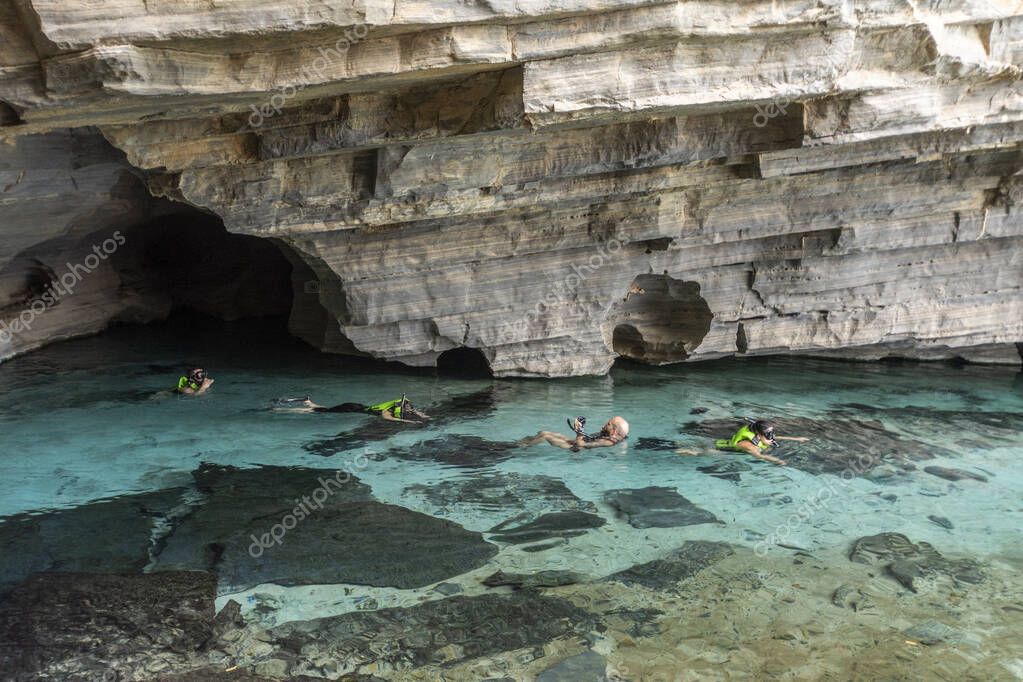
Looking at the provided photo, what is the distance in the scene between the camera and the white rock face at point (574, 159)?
20.4ft

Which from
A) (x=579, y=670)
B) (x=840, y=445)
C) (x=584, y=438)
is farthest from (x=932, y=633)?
(x=584, y=438)

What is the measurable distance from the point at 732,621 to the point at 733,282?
7.40m

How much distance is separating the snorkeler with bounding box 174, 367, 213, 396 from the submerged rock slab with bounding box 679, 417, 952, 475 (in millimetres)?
6680


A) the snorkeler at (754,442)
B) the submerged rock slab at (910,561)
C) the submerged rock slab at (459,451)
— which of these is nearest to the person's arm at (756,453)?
the snorkeler at (754,442)

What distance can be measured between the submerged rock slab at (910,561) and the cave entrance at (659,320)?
5.77 meters

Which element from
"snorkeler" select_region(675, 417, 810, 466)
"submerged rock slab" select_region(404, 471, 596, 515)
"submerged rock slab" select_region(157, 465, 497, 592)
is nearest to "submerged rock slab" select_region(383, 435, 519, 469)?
"submerged rock slab" select_region(404, 471, 596, 515)

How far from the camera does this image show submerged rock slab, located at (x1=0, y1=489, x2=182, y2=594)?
7102mm

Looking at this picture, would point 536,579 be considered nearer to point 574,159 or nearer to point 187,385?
point 574,159

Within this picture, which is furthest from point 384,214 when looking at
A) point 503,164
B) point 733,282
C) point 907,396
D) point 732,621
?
point 907,396

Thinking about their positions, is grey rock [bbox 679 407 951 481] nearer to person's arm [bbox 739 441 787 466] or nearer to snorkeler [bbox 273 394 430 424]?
person's arm [bbox 739 441 787 466]

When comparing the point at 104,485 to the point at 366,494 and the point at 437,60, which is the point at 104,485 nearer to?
the point at 366,494

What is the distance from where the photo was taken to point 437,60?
21.1 ft

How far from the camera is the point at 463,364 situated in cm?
1436

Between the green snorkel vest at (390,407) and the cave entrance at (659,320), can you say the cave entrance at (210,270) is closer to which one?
the green snorkel vest at (390,407)
